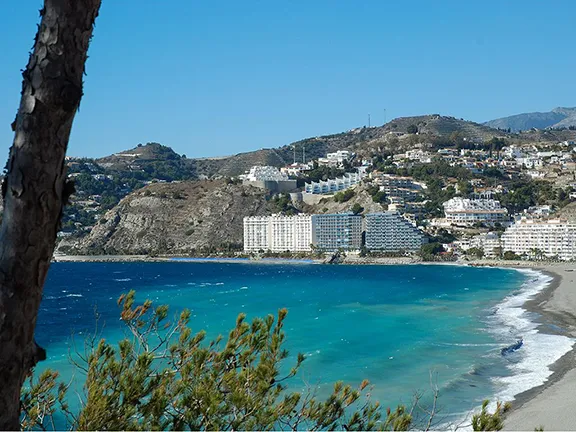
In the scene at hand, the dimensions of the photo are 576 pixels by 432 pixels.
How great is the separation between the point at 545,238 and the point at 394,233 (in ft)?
56.4

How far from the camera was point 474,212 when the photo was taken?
280 feet

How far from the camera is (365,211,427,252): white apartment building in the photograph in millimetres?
81438

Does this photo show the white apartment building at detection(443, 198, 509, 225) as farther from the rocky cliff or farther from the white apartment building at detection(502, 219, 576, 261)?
the rocky cliff

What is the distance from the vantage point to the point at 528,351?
22047 mm

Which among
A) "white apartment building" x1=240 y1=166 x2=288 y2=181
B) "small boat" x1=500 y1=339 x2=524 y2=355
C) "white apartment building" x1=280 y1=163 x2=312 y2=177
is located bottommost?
"small boat" x1=500 y1=339 x2=524 y2=355

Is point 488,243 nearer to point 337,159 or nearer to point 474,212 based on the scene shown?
point 474,212

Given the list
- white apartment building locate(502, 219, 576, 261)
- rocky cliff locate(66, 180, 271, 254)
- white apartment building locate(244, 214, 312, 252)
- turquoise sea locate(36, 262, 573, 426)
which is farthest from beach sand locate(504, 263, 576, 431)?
rocky cliff locate(66, 180, 271, 254)

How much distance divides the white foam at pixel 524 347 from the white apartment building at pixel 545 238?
35.7 m

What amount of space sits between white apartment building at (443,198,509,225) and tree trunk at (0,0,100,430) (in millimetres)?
86146

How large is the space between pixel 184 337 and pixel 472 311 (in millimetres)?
30842

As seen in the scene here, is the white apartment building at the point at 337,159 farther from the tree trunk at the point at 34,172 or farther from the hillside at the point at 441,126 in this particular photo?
the tree trunk at the point at 34,172

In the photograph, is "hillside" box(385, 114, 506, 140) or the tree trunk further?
"hillside" box(385, 114, 506, 140)

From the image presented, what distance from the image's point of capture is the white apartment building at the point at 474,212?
280ft

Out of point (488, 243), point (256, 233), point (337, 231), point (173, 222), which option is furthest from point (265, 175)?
point (488, 243)
